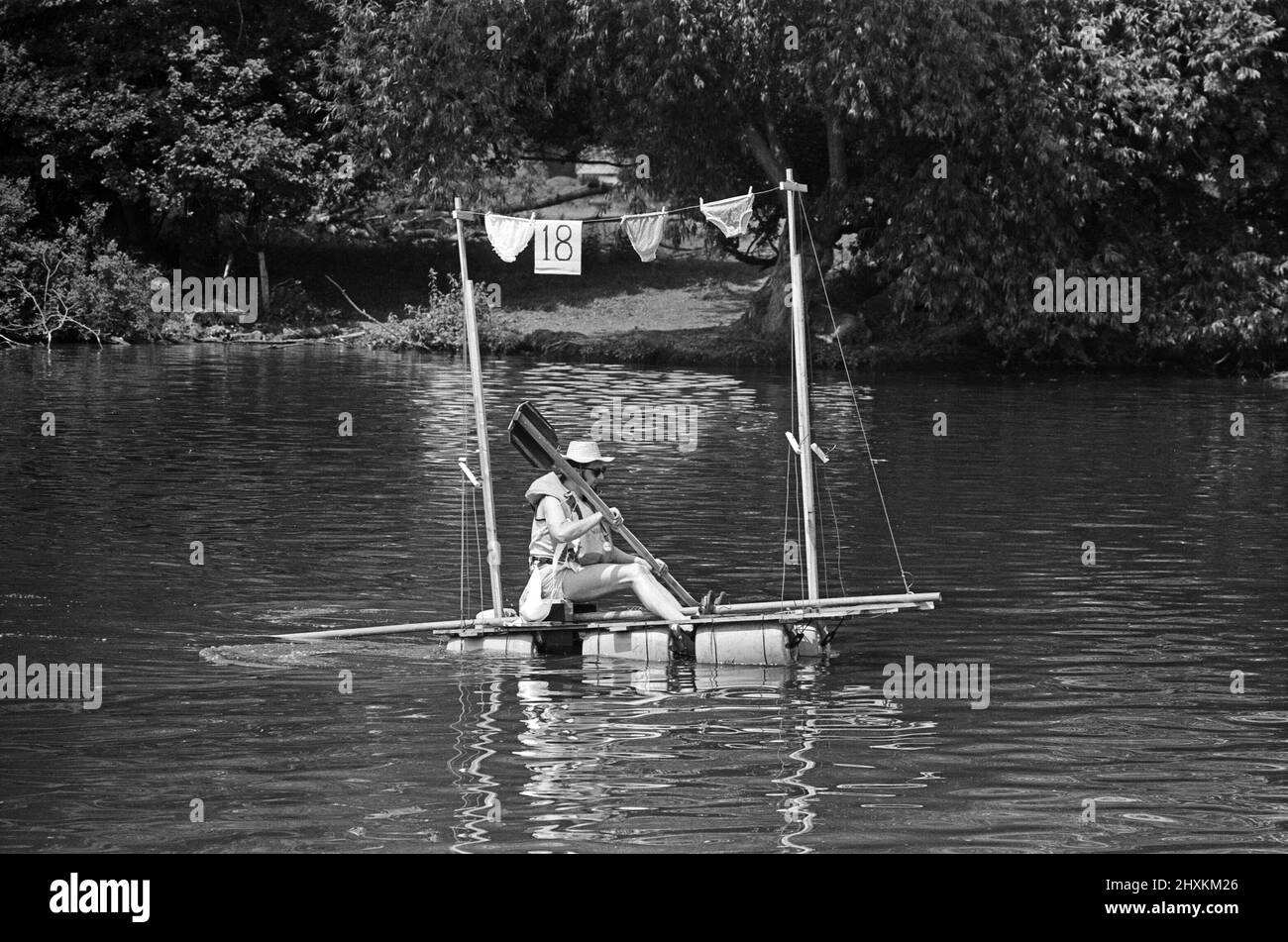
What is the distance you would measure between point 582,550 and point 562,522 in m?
0.59

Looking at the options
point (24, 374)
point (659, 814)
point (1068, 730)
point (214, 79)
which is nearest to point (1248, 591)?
point (1068, 730)

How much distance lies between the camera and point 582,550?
1841 centimetres

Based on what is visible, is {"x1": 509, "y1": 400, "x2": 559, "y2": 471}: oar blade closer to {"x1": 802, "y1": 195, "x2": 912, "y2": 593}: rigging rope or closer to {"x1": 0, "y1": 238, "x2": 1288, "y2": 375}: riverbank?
{"x1": 802, "y1": 195, "x2": 912, "y2": 593}: rigging rope

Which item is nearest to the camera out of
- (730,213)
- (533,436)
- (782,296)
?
(730,213)

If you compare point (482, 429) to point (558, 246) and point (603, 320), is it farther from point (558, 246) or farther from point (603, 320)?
point (603, 320)

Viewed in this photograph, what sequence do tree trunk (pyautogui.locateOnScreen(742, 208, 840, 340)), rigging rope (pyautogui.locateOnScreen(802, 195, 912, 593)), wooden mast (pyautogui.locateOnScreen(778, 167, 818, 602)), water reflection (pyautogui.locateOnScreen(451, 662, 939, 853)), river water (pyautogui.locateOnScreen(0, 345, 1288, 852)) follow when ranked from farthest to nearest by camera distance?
tree trunk (pyautogui.locateOnScreen(742, 208, 840, 340))
rigging rope (pyautogui.locateOnScreen(802, 195, 912, 593))
wooden mast (pyautogui.locateOnScreen(778, 167, 818, 602))
river water (pyautogui.locateOnScreen(0, 345, 1288, 852))
water reflection (pyautogui.locateOnScreen(451, 662, 939, 853))

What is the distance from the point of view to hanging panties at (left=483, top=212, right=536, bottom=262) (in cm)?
1827

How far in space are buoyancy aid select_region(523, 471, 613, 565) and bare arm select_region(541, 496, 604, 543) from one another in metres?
0.07

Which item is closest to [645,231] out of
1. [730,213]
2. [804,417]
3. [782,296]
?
[730,213]

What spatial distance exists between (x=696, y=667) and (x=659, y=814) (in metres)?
4.71

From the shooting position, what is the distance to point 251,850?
11.9 m

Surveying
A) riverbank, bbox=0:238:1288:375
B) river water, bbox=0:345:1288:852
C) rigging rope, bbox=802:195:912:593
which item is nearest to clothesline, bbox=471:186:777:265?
rigging rope, bbox=802:195:912:593
